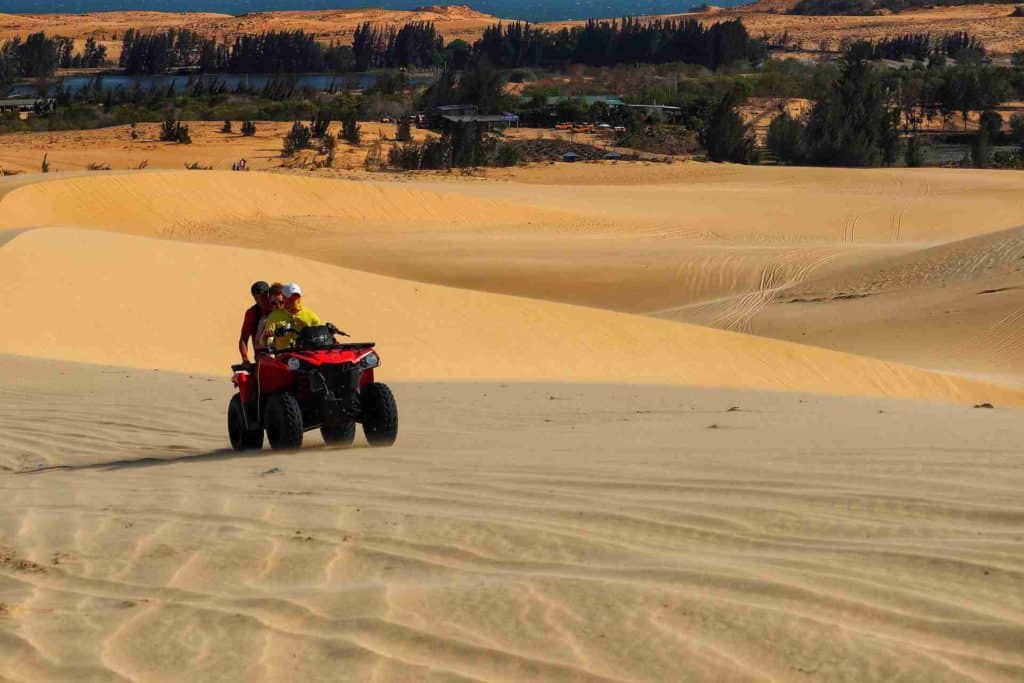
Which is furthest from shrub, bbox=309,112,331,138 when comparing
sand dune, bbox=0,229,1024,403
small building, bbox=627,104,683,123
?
sand dune, bbox=0,229,1024,403

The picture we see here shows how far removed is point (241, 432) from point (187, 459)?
451 mm

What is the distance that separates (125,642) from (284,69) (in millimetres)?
87309

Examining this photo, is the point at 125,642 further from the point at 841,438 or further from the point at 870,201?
the point at 870,201

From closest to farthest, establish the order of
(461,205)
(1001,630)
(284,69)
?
(1001,630), (461,205), (284,69)

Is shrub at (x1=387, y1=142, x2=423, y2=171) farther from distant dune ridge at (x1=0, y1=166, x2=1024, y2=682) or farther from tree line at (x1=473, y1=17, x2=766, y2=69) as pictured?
tree line at (x1=473, y1=17, x2=766, y2=69)

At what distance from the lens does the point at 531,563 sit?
4801 mm

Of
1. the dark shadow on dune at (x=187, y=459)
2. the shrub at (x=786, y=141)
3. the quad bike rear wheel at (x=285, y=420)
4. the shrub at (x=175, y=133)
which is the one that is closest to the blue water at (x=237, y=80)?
the shrub at (x=175, y=133)

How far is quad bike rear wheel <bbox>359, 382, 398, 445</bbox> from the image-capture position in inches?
325

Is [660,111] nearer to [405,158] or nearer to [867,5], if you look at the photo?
[405,158]

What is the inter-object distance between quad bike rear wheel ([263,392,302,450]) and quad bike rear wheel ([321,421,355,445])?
0.45 m

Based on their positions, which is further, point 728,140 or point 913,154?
point 728,140

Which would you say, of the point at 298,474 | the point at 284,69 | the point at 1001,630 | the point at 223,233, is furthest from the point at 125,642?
the point at 284,69

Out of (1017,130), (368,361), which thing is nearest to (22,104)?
(1017,130)

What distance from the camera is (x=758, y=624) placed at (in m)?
3.97
